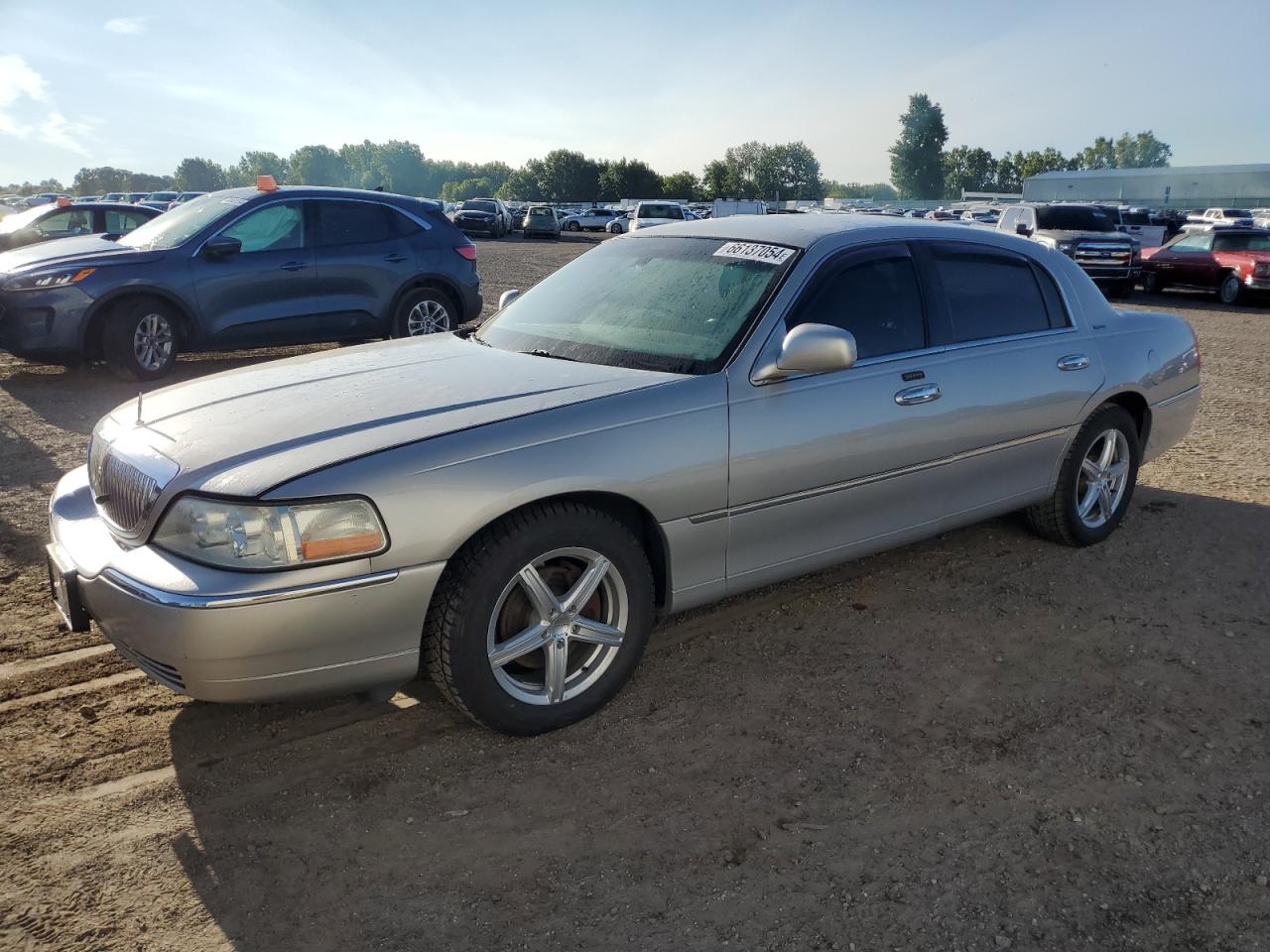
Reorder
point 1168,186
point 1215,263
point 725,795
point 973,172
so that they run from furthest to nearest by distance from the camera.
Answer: point 973,172
point 1168,186
point 1215,263
point 725,795

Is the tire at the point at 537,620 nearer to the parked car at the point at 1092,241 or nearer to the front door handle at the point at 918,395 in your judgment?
the front door handle at the point at 918,395

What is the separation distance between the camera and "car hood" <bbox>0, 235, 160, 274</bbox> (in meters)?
7.93

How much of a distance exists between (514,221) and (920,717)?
45637 mm

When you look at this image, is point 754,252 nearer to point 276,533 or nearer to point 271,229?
point 276,533

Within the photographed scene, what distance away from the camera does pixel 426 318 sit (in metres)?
9.29

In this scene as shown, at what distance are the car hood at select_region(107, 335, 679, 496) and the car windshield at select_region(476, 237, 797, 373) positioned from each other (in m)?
0.15

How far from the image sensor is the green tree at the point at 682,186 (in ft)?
310

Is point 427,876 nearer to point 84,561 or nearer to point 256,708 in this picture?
point 256,708

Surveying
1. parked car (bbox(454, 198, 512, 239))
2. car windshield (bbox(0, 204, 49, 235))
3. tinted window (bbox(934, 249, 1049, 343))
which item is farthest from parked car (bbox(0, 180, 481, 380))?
parked car (bbox(454, 198, 512, 239))

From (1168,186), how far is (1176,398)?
89.6m

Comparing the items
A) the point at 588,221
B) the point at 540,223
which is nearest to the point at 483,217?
the point at 540,223

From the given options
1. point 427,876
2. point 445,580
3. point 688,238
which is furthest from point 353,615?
point 688,238

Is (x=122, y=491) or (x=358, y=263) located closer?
(x=122, y=491)

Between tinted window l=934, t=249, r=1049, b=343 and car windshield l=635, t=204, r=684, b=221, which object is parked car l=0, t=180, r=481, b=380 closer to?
tinted window l=934, t=249, r=1049, b=343
